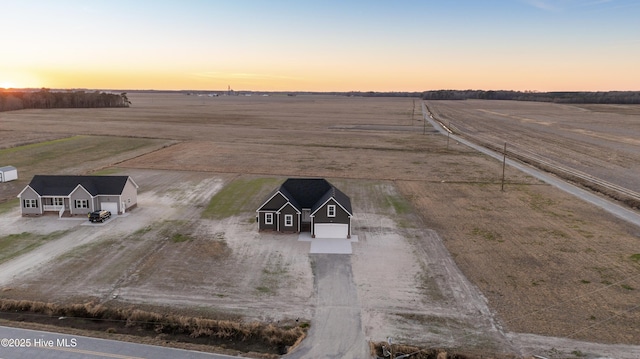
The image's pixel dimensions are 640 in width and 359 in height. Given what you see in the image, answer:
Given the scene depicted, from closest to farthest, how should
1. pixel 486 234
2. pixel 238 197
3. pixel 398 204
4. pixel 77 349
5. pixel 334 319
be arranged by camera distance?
1. pixel 77 349
2. pixel 334 319
3. pixel 486 234
4. pixel 398 204
5. pixel 238 197

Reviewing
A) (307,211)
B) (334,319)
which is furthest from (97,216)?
(334,319)

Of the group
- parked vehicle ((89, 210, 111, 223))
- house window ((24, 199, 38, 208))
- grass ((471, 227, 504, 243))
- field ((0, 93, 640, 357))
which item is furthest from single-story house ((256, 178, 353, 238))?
house window ((24, 199, 38, 208))

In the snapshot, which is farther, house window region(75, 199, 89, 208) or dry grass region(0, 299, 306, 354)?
house window region(75, 199, 89, 208)

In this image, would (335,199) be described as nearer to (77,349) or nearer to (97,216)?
(77,349)

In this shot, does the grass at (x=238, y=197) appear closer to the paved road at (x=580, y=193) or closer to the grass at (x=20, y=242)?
the grass at (x=20, y=242)

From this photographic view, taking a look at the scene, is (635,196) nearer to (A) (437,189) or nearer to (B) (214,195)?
(A) (437,189)

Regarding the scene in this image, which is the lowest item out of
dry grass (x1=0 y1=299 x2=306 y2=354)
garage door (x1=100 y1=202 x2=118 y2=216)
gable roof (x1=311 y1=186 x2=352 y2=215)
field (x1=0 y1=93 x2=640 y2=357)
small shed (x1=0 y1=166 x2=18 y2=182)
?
dry grass (x1=0 y1=299 x2=306 y2=354)

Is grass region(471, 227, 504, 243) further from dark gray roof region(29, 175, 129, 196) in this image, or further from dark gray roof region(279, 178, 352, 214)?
dark gray roof region(29, 175, 129, 196)
